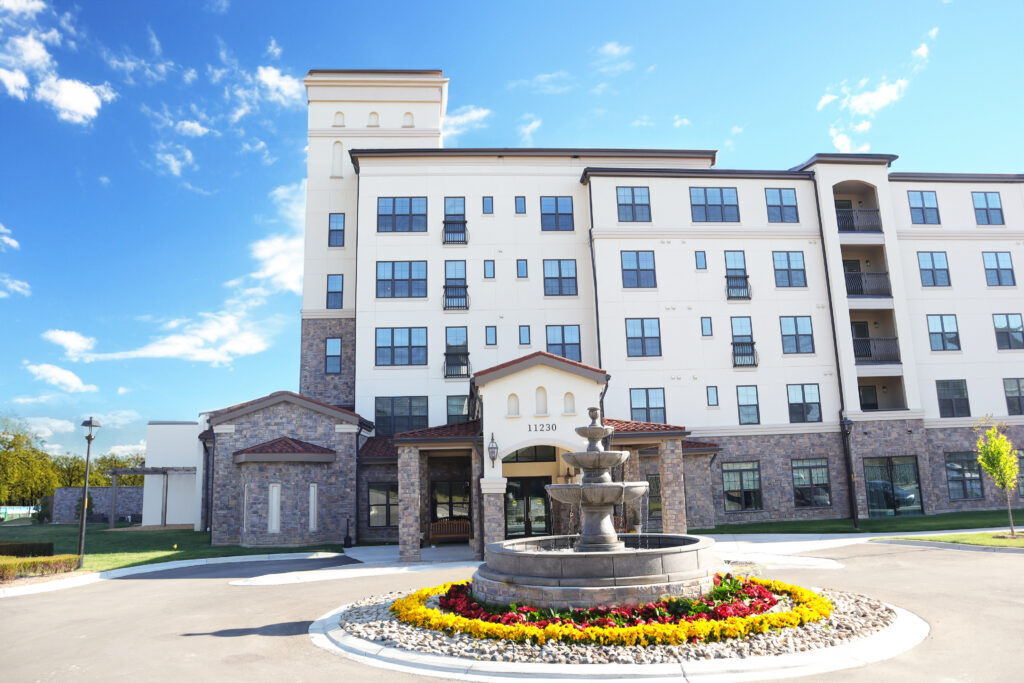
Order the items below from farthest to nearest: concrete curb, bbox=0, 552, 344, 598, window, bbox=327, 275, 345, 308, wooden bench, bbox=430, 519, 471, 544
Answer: window, bbox=327, 275, 345, 308 < wooden bench, bbox=430, 519, 471, 544 < concrete curb, bbox=0, 552, 344, 598

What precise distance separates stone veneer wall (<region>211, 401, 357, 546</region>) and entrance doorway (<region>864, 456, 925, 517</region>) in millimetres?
23495

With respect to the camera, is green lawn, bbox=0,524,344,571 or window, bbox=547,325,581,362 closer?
green lawn, bbox=0,524,344,571

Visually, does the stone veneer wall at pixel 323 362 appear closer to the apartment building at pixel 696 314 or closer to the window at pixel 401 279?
the apartment building at pixel 696 314

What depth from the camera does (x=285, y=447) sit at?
27.0 meters

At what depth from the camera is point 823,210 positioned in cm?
3334

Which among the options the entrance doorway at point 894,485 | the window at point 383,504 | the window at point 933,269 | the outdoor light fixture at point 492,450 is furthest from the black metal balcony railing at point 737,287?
the window at point 383,504

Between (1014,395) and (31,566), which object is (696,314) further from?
(31,566)

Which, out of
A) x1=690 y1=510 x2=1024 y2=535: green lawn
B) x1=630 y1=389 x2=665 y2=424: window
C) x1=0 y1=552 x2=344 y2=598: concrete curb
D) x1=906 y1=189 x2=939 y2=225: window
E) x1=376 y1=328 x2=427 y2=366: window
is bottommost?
x1=0 y1=552 x2=344 y2=598: concrete curb

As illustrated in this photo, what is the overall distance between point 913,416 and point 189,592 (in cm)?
3062

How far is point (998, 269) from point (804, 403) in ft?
42.3

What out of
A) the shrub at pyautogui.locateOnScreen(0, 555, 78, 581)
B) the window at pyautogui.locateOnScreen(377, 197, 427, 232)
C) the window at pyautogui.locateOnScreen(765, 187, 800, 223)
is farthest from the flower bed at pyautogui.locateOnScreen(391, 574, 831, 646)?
the window at pyautogui.locateOnScreen(765, 187, 800, 223)

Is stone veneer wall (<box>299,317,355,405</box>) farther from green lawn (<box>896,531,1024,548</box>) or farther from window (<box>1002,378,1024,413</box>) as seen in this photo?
window (<box>1002,378,1024,413</box>)

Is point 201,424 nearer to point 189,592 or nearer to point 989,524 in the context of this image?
point 189,592

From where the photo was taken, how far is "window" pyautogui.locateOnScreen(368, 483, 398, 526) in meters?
29.6
